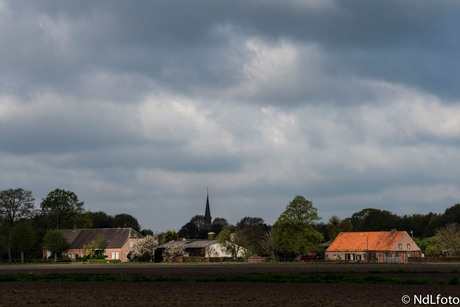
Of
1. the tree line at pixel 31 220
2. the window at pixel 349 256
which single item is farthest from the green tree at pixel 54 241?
the window at pixel 349 256

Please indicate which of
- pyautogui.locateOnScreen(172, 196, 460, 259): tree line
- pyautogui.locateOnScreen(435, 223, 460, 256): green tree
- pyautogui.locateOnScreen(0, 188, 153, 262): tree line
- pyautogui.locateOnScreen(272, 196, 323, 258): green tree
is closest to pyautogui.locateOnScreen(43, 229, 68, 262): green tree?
pyautogui.locateOnScreen(0, 188, 153, 262): tree line

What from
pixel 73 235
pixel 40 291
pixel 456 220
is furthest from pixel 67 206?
pixel 40 291

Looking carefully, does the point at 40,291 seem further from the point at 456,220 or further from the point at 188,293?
the point at 456,220

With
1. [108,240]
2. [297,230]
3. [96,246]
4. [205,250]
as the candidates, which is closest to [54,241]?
[96,246]

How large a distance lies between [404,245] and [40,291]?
9797 centimetres

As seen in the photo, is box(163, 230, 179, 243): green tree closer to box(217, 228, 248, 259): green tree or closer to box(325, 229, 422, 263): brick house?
box(217, 228, 248, 259): green tree

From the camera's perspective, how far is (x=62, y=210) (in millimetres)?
149500

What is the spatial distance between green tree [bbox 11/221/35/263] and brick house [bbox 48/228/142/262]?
16.7m

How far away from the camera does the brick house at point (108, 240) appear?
13712 cm

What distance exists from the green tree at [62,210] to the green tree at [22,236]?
23259 mm

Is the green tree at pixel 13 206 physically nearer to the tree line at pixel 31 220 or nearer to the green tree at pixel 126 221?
the tree line at pixel 31 220

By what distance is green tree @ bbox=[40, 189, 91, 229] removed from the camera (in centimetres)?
14700

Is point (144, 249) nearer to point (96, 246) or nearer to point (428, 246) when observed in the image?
point (96, 246)

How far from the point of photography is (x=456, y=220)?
141 metres
